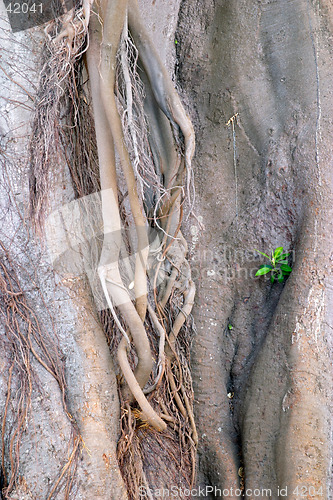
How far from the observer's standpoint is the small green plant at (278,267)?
211 centimetres

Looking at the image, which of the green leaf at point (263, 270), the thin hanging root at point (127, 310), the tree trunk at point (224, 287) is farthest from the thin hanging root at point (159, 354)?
the green leaf at point (263, 270)

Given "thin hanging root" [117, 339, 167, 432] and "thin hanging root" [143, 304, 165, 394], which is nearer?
"thin hanging root" [117, 339, 167, 432]

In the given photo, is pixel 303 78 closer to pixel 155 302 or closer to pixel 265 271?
pixel 265 271

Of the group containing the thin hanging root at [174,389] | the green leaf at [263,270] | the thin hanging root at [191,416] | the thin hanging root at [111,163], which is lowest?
the thin hanging root at [191,416]

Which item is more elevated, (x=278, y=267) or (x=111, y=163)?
(x=111, y=163)

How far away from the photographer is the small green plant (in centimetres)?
211

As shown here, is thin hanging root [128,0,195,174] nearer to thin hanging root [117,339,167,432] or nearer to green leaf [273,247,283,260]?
green leaf [273,247,283,260]

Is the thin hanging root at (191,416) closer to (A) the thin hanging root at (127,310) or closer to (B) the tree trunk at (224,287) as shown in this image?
(B) the tree trunk at (224,287)

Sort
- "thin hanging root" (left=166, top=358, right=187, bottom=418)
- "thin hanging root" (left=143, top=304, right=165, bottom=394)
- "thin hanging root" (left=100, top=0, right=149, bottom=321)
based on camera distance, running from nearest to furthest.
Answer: "thin hanging root" (left=100, top=0, right=149, bottom=321) < "thin hanging root" (left=143, top=304, right=165, bottom=394) < "thin hanging root" (left=166, top=358, right=187, bottom=418)

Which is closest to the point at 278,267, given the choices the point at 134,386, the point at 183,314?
the point at 183,314

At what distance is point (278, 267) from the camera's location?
2.13 m

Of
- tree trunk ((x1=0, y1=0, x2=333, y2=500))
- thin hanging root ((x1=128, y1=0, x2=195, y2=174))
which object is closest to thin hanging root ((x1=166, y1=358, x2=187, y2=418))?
tree trunk ((x1=0, y1=0, x2=333, y2=500))

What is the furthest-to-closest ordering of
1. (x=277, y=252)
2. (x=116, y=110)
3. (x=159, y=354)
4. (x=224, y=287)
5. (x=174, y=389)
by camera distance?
(x=224, y=287), (x=277, y=252), (x=174, y=389), (x=159, y=354), (x=116, y=110)

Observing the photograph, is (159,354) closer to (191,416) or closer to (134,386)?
(134,386)
